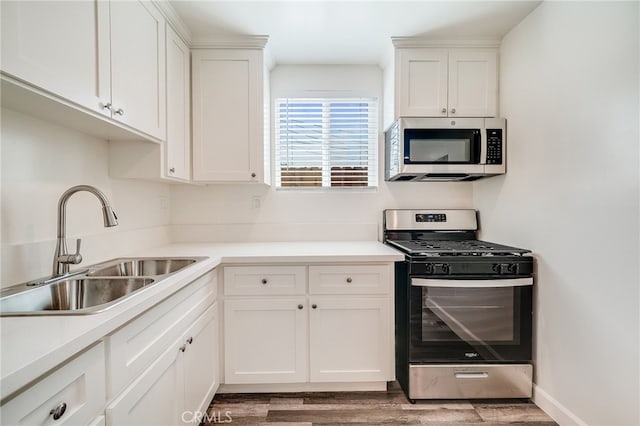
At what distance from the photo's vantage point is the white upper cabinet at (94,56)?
852 millimetres

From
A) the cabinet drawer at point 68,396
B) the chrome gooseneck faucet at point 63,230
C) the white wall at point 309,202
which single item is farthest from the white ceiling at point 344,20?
the cabinet drawer at point 68,396

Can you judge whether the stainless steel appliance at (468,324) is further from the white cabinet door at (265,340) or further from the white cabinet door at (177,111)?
the white cabinet door at (177,111)

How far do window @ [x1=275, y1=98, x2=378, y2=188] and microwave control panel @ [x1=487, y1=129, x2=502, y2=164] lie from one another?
84 cm

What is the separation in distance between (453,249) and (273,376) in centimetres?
137

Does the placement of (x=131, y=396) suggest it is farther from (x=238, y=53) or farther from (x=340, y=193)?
(x=238, y=53)

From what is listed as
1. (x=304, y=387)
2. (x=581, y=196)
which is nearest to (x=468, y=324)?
(x=581, y=196)

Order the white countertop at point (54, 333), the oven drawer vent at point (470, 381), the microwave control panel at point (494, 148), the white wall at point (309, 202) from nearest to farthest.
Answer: the white countertop at point (54, 333) < the oven drawer vent at point (470, 381) < the microwave control panel at point (494, 148) < the white wall at point (309, 202)

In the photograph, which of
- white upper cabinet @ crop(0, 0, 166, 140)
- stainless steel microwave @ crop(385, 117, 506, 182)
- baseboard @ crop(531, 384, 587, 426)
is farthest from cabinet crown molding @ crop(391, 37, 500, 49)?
baseboard @ crop(531, 384, 587, 426)

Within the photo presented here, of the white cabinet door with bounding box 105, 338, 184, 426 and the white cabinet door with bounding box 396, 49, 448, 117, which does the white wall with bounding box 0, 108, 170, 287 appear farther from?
the white cabinet door with bounding box 396, 49, 448, 117

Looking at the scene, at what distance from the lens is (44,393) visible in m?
0.62

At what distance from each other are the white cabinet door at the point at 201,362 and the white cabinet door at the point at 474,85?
6.90 feet

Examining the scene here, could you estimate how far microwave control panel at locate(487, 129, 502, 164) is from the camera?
6.50 ft

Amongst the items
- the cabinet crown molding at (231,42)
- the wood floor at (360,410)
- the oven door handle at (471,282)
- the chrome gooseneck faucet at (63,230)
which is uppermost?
the cabinet crown molding at (231,42)

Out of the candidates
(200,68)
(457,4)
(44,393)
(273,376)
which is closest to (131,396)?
(44,393)
